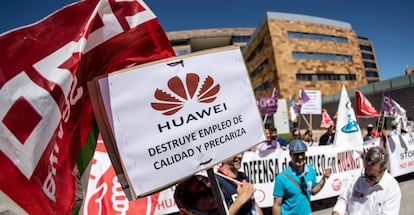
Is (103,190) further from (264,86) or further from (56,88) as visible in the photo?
(264,86)

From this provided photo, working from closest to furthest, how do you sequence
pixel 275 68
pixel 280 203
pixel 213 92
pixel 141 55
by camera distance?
pixel 213 92
pixel 141 55
pixel 280 203
pixel 275 68

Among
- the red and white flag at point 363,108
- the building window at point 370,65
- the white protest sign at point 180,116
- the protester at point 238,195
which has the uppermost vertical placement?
the white protest sign at point 180,116

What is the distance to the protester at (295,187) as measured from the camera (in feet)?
10.2

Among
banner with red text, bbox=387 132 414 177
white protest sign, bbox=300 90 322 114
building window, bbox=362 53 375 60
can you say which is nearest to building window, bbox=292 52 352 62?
white protest sign, bbox=300 90 322 114

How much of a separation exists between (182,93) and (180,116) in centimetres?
12

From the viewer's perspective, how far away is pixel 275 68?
118 ft

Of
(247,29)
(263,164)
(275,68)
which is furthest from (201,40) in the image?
(263,164)

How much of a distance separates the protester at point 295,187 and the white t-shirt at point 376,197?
0.62 metres

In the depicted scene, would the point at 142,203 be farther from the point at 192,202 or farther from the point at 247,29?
the point at 247,29

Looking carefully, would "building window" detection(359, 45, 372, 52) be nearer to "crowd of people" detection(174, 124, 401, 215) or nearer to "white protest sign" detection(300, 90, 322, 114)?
"white protest sign" detection(300, 90, 322, 114)

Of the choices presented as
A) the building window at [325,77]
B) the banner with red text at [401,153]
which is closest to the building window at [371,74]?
the building window at [325,77]

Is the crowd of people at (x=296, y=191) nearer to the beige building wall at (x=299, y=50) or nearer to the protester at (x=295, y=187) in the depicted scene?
the protester at (x=295, y=187)

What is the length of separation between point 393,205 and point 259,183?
11.9ft

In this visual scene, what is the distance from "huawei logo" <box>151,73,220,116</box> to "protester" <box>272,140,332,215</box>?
206 centimetres
